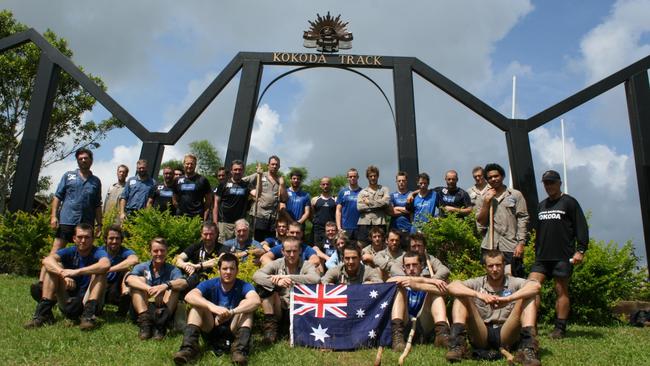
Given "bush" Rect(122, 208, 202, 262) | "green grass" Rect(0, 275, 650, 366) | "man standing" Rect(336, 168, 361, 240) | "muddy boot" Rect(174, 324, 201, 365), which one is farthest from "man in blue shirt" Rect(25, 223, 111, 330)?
"man standing" Rect(336, 168, 361, 240)

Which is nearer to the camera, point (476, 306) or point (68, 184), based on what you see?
point (476, 306)

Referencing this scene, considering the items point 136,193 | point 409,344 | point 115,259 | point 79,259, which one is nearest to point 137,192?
point 136,193

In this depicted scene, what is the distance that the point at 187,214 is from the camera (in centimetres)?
849

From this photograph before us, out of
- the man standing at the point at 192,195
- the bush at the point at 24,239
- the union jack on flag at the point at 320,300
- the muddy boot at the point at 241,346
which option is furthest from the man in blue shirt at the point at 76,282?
the bush at the point at 24,239

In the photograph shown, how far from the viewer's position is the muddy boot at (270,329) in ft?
17.9

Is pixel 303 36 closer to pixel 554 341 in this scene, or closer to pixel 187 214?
pixel 187 214

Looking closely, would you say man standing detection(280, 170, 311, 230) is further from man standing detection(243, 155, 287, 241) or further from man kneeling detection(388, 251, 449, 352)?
man kneeling detection(388, 251, 449, 352)

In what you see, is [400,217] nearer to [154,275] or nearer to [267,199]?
[267,199]

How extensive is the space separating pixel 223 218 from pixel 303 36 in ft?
13.7

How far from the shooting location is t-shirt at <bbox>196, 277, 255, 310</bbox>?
→ 5.24m

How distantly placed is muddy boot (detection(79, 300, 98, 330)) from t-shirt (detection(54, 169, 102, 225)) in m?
1.85

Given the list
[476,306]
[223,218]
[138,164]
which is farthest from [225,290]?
[138,164]

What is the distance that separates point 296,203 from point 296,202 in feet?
0.06

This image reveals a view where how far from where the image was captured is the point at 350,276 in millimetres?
5871
